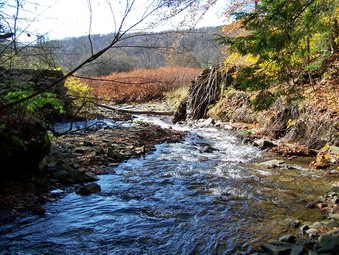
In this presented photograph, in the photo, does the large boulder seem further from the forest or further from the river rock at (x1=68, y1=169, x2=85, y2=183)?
the river rock at (x1=68, y1=169, x2=85, y2=183)

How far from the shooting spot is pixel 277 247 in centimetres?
246

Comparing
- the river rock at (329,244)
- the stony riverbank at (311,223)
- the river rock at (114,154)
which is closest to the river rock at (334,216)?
the stony riverbank at (311,223)

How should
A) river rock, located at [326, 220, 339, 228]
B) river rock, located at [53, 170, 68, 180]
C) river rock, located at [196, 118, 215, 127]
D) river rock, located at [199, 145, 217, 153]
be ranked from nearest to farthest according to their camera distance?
river rock, located at [326, 220, 339, 228], river rock, located at [53, 170, 68, 180], river rock, located at [199, 145, 217, 153], river rock, located at [196, 118, 215, 127]

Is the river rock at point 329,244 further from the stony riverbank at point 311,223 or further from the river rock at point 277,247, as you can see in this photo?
the river rock at point 277,247

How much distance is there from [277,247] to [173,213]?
1.29 m

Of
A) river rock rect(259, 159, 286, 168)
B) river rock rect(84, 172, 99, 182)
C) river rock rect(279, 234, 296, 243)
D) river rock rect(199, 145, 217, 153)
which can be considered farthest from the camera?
river rock rect(199, 145, 217, 153)

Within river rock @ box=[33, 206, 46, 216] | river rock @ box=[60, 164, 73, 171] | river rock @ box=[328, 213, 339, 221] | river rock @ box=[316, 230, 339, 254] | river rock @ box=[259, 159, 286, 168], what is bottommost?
river rock @ box=[259, 159, 286, 168]

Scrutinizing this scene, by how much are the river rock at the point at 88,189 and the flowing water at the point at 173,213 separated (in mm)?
115

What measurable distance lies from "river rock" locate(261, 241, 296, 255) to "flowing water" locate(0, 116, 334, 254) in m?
0.16

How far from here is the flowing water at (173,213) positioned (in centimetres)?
267

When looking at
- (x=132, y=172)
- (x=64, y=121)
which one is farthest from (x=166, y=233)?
(x=64, y=121)

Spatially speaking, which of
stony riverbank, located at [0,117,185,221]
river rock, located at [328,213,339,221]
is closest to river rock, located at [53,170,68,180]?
stony riverbank, located at [0,117,185,221]

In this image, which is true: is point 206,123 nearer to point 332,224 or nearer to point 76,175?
point 76,175

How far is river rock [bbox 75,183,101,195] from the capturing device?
394 cm
